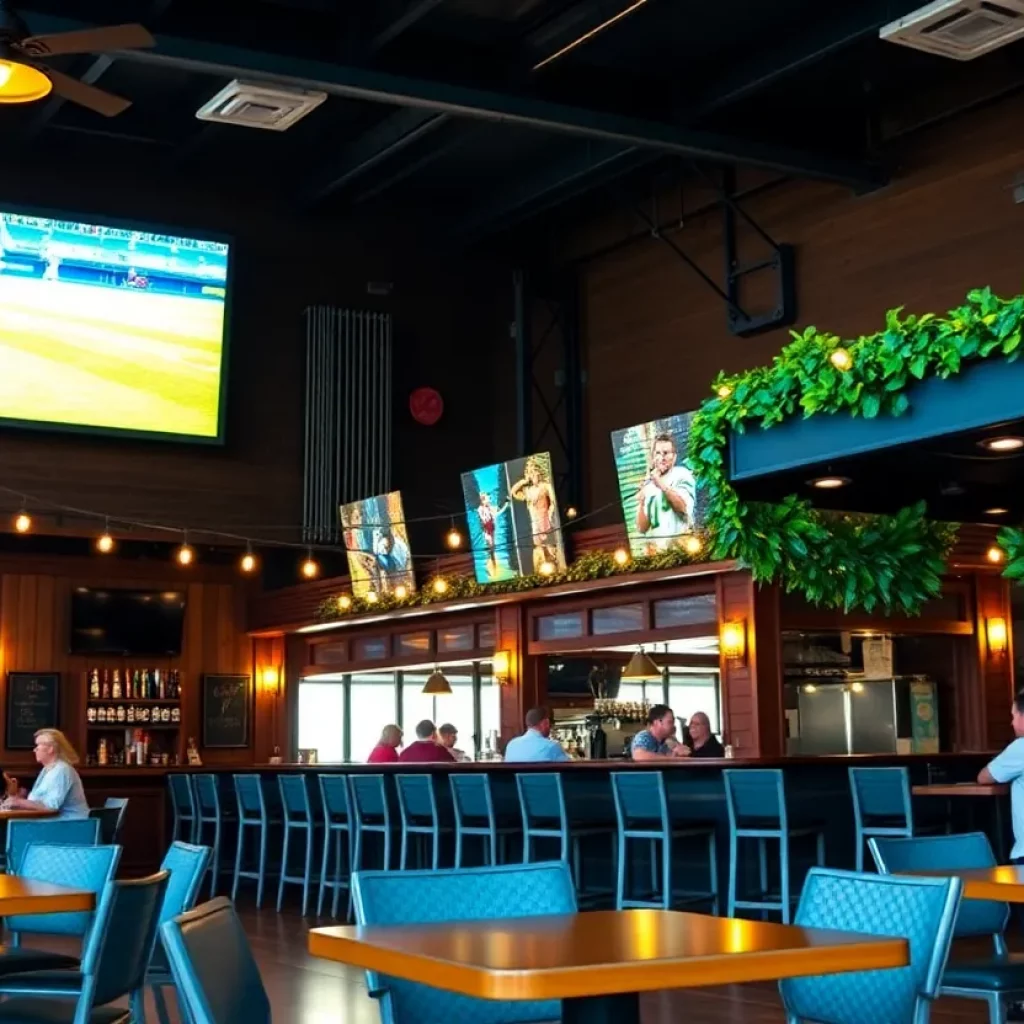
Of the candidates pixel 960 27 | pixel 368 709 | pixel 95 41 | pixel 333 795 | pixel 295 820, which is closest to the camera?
pixel 95 41

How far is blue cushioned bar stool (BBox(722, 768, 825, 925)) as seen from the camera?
7961 millimetres

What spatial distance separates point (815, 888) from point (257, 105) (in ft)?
26.1

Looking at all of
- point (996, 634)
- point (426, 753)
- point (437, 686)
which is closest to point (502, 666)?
point (437, 686)

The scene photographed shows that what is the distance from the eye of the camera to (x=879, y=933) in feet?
10.9

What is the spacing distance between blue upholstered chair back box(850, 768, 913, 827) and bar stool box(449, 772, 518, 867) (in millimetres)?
2095

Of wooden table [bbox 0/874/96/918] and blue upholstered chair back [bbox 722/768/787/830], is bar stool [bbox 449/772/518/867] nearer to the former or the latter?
blue upholstered chair back [bbox 722/768/787/830]

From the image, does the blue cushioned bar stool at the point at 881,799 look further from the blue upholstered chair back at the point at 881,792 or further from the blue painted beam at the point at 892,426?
the blue painted beam at the point at 892,426

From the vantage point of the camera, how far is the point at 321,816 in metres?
11.4

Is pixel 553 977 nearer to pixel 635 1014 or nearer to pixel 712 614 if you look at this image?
pixel 635 1014

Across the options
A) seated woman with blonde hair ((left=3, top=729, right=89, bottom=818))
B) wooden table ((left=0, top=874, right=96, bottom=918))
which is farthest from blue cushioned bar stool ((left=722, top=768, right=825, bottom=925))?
wooden table ((left=0, top=874, right=96, bottom=918))

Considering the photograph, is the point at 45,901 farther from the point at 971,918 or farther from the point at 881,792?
the point at 881,792

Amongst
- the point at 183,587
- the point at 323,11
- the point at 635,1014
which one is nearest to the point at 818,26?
the point at 323,11

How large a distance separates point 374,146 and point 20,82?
299 inches

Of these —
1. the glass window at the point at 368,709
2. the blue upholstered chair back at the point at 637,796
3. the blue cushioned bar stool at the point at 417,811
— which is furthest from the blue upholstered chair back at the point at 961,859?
the glass window at the point at 368,709
